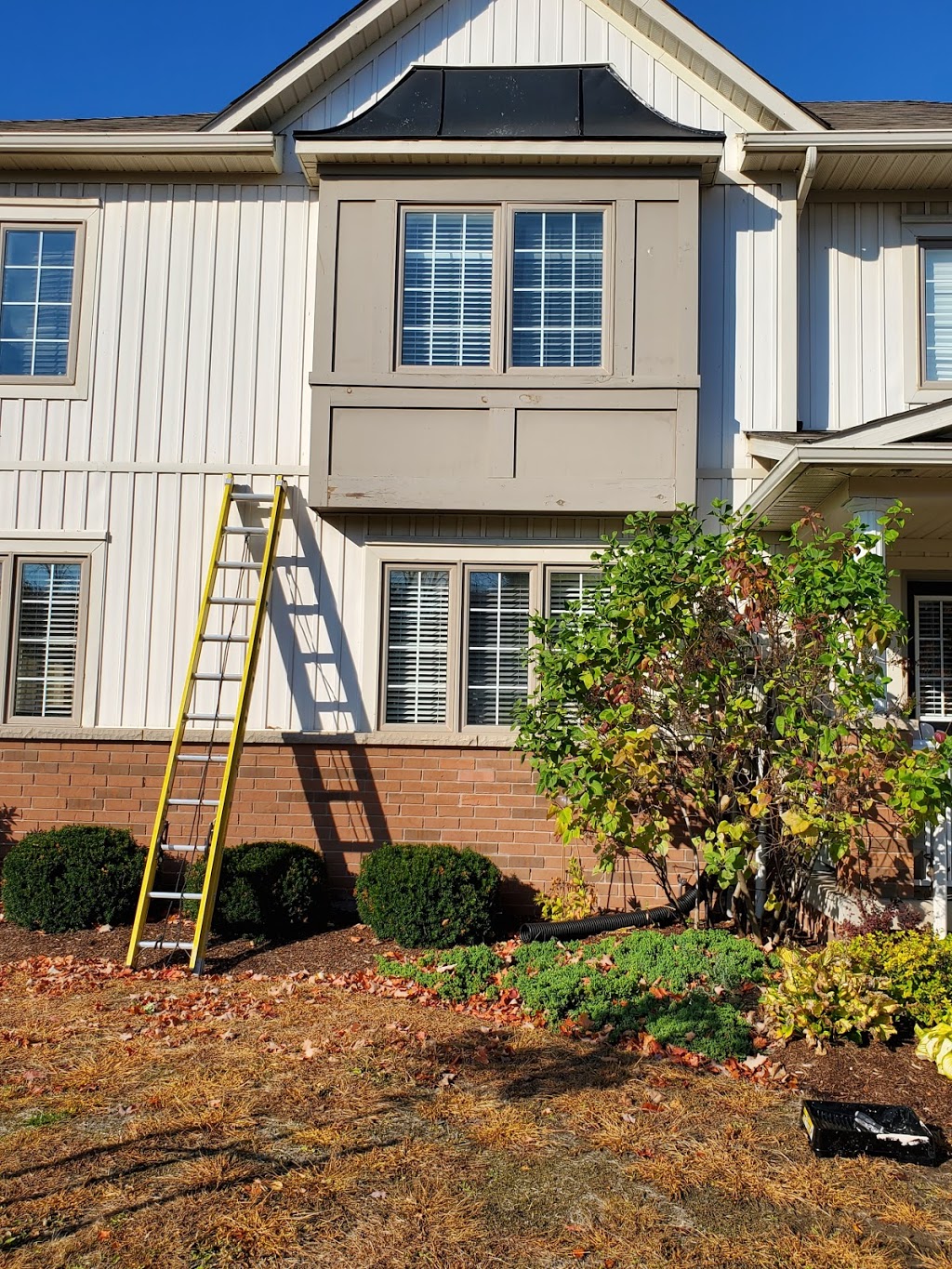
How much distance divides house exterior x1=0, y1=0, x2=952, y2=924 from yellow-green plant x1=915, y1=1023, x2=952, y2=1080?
3354 mm

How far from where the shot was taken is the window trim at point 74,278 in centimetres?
932

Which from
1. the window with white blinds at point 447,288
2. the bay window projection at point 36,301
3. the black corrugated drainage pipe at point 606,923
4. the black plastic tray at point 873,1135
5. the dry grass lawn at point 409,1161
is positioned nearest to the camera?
the dry grass lawn at point 409,1161

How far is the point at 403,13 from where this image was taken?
9.38 m

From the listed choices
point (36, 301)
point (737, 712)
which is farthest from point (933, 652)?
point (36, 301)

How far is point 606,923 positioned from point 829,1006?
2.43 metres

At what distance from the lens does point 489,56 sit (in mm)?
9453

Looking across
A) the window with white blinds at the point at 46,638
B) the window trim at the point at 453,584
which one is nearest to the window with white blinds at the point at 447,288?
the window trim at the point at 453,584

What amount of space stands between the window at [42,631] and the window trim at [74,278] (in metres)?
1.56

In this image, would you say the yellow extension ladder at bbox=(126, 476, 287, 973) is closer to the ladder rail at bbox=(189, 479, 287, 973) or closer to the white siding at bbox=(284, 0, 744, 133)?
the ladder rail at bbox=(189, 479, 287, 973)

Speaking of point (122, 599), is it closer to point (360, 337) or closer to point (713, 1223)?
point (360, 337)

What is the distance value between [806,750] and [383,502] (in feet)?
13.6

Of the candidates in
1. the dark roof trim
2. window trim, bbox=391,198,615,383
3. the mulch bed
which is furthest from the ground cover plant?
the dark roof trim

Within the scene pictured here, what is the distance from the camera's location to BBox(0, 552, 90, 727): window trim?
9.12 metres

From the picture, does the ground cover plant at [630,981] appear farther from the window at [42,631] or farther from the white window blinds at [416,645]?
the window at [42,631]
